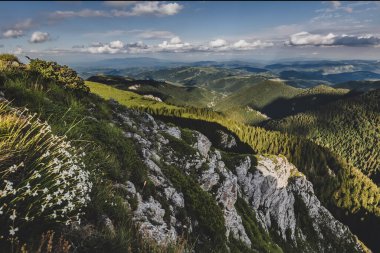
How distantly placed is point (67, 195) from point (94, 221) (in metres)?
1.56

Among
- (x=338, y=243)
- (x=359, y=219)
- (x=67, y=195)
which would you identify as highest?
(x=67, y=195)

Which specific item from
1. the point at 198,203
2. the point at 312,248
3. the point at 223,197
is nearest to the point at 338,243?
the point at 312,248

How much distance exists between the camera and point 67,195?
225 inches

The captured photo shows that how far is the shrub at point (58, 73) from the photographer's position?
18.3m

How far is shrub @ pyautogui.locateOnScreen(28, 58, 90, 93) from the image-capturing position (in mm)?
18261

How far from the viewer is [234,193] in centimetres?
4762

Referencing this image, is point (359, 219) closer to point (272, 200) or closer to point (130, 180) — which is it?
point (272, 200)

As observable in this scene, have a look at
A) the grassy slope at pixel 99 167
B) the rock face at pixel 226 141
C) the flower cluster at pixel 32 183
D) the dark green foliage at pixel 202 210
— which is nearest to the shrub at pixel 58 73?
the grassy slope at pixel 99 167

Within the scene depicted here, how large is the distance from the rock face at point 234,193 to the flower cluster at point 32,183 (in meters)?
5.43

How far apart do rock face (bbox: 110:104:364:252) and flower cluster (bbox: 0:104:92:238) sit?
5.43m

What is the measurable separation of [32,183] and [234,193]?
4366cm

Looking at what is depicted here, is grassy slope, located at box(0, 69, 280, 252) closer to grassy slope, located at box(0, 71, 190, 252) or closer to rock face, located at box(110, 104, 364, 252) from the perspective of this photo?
grassy slope, located at box(0, 71, 190, 252)

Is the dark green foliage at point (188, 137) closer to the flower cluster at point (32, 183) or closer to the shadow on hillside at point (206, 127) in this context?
the flower cluster at point (32, 183)

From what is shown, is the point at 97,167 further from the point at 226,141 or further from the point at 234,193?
the point at 226,141
